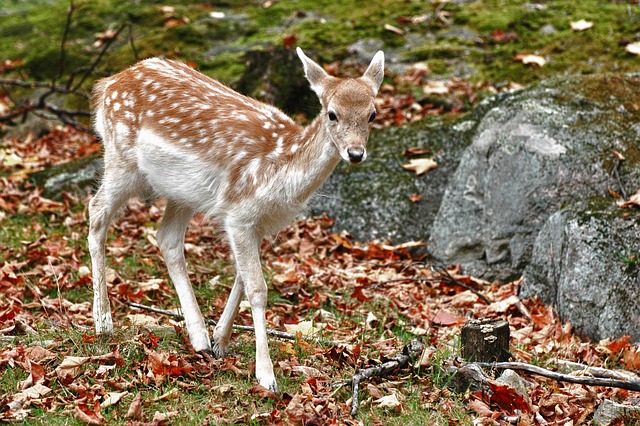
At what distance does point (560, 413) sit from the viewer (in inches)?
187

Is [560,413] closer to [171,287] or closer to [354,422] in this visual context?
[354,422]

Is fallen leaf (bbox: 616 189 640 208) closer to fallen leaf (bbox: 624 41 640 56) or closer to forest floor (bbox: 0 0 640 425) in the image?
forest floor (bbox: 0 0 640 425)

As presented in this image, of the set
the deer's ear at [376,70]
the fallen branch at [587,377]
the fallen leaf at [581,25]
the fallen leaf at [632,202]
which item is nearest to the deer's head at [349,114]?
the deer's ear at [376,70]

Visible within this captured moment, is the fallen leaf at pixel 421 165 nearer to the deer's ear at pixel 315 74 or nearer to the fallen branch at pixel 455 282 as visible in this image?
the fallen branch at pixel 455 282

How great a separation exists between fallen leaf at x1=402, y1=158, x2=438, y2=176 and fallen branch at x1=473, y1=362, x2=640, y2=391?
136 inches

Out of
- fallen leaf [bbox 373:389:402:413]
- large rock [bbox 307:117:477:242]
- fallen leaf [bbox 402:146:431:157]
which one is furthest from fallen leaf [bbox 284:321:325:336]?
fallen leaf [bbox 402:146:431:157]

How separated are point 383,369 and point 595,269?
209cm

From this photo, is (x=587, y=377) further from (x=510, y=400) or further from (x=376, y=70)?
(x=376, y=70)

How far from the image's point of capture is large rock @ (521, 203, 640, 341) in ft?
19.5

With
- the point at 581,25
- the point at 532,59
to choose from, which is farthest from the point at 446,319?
the point at 581,25

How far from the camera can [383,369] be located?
16.5 ft

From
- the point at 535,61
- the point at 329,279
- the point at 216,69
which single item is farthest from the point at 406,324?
the point at 216,69

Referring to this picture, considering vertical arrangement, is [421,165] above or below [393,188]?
above

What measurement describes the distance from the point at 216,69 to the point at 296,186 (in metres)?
6.08
